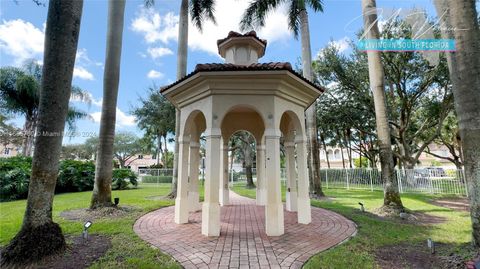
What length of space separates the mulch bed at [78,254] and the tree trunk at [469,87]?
23.9ft

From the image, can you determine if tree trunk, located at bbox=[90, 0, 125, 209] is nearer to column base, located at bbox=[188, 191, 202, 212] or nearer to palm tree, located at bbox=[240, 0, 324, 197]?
column base, located at bbox=[188, 191, 202, 212]

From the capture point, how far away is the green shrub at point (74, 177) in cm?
1756

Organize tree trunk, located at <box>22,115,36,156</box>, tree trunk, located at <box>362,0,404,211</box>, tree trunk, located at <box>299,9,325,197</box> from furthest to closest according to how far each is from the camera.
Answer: tree trunk, located at <box>22,115,36,156</box> < tree trunk, located at <box>299,9,325,197</box> < tree trunk, located at <box>362,0,404,211</box>

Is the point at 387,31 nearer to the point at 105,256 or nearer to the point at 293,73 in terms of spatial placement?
the point at 293,73

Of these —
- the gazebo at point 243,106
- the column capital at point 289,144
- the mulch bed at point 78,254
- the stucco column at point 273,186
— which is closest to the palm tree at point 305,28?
the column capital at point 289,144

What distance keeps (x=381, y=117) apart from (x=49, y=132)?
35.2ft

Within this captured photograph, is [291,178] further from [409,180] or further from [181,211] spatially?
[409,180]

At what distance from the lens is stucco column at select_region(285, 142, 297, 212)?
923 centimetres

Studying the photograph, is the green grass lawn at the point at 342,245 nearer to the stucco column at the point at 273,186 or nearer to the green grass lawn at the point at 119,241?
the green grass lawn at the point at 119,241

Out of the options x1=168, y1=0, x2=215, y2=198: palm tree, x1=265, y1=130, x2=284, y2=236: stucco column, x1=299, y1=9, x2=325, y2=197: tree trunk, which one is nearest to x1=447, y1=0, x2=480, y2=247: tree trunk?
x1=265, y1=130, x2=284, y2=236: stucco column

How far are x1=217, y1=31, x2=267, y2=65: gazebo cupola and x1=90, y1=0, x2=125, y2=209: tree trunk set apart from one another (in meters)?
4.29

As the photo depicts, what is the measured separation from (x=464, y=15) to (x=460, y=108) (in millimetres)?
1884

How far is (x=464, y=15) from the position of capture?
16.1 feet

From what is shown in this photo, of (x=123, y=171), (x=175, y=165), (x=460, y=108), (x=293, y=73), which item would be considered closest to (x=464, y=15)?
(x=460, y=108)
